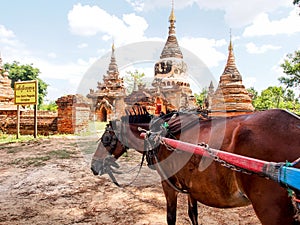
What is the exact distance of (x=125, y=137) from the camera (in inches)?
137

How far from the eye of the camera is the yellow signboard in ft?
38.5

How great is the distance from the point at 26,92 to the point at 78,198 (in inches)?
371

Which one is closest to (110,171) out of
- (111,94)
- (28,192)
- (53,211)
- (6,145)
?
(53,211)

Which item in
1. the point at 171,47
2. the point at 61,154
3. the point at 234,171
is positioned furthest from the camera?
the point at 171,47

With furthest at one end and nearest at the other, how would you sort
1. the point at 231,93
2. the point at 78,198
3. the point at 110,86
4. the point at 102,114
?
the point at 110,86
the point at 102,114
the point at 231,93
the point at 78,198

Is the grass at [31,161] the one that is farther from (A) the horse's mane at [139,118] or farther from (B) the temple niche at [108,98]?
(B) the temple niche at [108,98]

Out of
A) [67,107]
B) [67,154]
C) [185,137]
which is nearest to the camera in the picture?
[185,137]

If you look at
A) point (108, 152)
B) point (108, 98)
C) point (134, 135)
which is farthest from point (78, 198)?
point (108, 98)

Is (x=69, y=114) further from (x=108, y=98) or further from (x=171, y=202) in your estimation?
(x=108, y=98)

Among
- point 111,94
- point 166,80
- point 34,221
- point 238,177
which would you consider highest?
point 166,80

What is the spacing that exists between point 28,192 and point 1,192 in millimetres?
547

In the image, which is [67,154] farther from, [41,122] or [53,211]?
[41,122]

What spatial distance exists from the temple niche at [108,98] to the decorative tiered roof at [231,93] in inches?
414

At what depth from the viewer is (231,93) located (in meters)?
19.7
